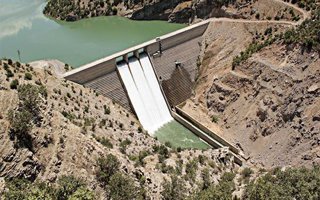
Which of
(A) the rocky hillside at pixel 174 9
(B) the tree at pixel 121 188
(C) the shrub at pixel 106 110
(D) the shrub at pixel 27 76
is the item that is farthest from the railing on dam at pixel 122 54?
(B) the tree at pixel 121 188

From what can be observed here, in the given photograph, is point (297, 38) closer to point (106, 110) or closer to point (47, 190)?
point (106, 110)

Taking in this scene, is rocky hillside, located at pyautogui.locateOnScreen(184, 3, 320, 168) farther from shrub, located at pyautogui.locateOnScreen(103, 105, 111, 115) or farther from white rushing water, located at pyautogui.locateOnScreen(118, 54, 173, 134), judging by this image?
shrub, located at pyautogui.locateOnScreen(103, 105, 111, 115)

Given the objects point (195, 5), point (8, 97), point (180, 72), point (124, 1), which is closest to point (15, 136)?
point (8, 97)

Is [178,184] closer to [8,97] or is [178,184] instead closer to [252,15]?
[8,97]

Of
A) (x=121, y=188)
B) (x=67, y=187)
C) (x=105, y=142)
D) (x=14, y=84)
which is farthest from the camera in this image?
(x=105, y=142)

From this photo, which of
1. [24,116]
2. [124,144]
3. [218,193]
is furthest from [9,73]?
[218,193]

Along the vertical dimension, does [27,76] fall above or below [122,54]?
above

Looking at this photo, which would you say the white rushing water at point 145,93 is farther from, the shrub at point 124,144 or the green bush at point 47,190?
the green bush at point 47,190
